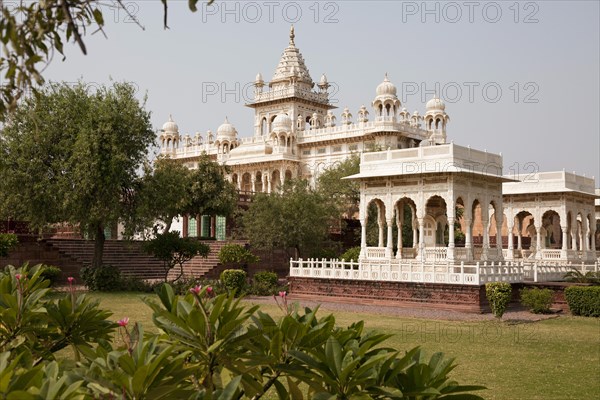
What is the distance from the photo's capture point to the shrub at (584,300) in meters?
19.7

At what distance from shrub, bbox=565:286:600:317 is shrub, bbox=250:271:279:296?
1025 cm

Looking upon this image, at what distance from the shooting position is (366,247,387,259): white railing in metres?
26.7

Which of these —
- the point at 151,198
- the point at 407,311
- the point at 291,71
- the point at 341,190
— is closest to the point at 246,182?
the point at 291,71

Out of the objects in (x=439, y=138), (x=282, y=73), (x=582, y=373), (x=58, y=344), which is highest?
(x=282, y=73)

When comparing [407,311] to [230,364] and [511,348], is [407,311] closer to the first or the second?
[511,348]

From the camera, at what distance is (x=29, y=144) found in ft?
73.0

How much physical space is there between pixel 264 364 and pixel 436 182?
21963 millimetres

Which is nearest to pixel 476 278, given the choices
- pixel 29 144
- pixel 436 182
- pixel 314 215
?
pixel 436 182

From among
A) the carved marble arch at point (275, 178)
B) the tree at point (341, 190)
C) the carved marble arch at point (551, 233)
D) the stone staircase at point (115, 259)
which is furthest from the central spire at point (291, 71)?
the stone staircase at point (115, 259)

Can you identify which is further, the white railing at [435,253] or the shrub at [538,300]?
the white railing at [435,253]

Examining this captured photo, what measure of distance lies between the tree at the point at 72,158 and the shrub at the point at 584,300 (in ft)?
49.9

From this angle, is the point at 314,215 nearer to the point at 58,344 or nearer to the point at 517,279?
the point at 517,279

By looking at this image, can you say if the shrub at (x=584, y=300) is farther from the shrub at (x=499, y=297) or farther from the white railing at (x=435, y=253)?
the white railing at (x=435, y=253)

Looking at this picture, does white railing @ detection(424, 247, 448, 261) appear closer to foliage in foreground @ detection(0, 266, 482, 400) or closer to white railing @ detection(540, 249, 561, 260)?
white railing @ detection(540, 249, 561, 260)
